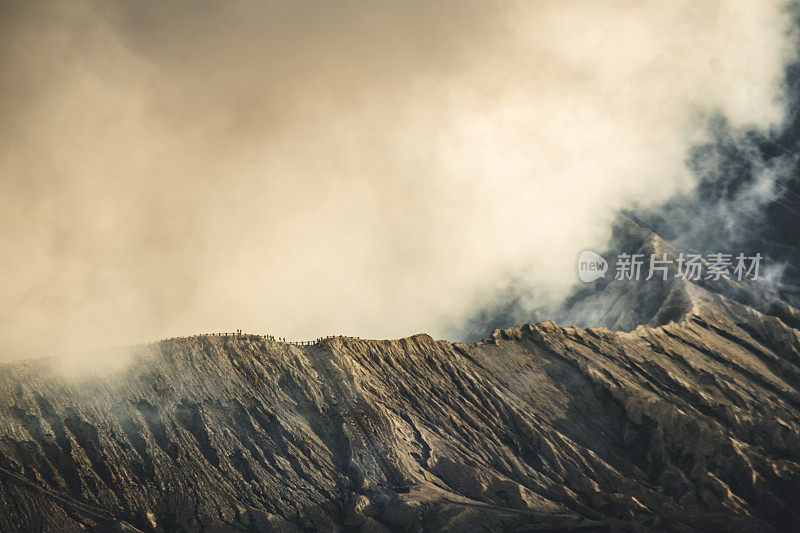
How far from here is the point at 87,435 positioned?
15662cm

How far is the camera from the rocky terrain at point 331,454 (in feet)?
496

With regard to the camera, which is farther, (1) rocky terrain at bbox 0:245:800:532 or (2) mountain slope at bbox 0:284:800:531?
(2) mountain slope at bbox 0:284:800:531

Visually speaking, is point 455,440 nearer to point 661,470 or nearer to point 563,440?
point 563,440

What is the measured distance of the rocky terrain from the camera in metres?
151

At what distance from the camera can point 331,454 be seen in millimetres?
171625

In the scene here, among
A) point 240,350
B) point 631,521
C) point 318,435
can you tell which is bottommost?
point 631,521

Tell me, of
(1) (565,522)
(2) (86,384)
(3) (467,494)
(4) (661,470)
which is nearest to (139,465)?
(2) (86,384)

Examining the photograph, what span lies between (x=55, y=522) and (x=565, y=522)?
89939 millimetres

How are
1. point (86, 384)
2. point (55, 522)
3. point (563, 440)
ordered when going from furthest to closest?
point (563, 440) → point (86, 384) → point (55, 522)

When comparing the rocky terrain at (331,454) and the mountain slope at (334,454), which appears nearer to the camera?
the rocky terrain at (331,454)

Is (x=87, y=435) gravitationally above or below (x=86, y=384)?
below

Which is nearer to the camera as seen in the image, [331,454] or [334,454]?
[331,454]

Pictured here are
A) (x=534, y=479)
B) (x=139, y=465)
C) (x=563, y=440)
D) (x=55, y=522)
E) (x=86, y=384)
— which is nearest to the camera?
(x=55, y=522)

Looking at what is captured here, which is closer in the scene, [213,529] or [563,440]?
[213,529]
